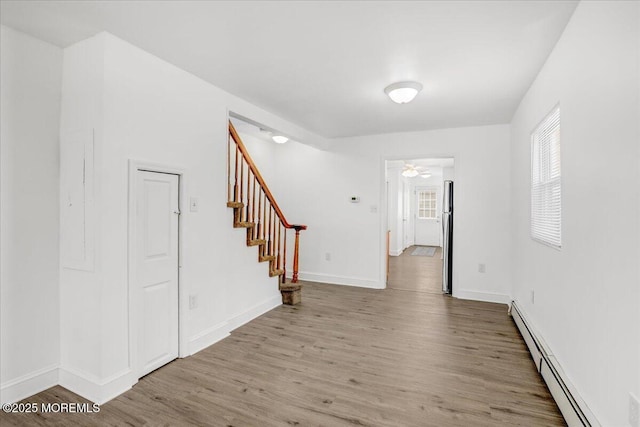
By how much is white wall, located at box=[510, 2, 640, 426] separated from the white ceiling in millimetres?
378

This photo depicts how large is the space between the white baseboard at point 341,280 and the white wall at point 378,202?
0.6 inches

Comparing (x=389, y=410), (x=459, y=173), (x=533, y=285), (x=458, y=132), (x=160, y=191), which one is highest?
(x=458, y=132)

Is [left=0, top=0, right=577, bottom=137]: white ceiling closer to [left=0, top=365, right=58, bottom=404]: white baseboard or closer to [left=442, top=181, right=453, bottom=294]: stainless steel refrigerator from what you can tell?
[left=442, top=181, right=453, bottom=294]: stainless steel refrigerator

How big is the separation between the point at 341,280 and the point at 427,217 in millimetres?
6994

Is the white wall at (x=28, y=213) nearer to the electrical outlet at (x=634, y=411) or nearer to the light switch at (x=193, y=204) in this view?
the light switch at (x=193, y=204)

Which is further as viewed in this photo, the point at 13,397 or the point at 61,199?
the point at 61,199

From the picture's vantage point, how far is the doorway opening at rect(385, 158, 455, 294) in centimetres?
524

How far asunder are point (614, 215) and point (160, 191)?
9.51 ft

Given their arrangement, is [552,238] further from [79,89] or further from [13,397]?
[13,397]

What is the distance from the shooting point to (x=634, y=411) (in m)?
1.32

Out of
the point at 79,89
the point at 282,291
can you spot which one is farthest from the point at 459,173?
the point at 79,89

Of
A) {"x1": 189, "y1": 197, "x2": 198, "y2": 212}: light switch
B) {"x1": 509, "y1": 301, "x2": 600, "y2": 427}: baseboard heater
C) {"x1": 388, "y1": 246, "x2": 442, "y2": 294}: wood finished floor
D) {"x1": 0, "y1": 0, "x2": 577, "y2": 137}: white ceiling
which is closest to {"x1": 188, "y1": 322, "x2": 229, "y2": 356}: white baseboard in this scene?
{"x1": 189, "y1": 197, "x2": 198, "y2": 212}: light switch

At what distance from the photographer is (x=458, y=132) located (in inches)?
191

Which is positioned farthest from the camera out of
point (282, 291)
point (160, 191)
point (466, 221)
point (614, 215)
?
point (466, 221)
